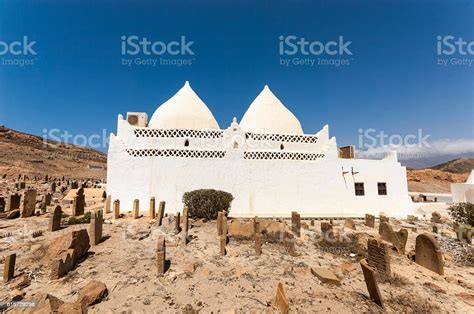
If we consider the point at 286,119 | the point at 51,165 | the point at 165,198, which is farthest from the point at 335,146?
the point at 51,165

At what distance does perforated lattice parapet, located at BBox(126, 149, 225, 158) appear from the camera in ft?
44.5

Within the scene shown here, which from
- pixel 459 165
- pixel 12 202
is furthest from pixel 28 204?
pixel 459 165

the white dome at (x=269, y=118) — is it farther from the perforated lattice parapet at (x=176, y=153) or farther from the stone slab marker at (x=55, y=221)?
the stone slab marker at (x=55, y=221)

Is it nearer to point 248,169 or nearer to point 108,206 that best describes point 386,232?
point 248,169

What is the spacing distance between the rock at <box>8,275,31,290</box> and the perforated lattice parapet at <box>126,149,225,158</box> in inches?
348

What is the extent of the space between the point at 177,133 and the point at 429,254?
12147 mm

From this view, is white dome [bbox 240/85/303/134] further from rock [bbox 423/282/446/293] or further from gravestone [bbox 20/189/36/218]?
gravestone [bbox 20/189/36/218]

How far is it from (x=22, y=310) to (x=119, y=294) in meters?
1.44

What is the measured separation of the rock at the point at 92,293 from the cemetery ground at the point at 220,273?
0.7 inches

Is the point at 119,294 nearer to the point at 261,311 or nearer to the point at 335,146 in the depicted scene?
the point at 261,311

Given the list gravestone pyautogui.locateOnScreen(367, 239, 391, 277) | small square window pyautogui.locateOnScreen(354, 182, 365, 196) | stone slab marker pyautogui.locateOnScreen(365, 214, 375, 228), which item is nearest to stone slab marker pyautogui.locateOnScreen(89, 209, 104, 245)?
gravestone pyautogui.locateOnScreen(367, 239, 391, 277)

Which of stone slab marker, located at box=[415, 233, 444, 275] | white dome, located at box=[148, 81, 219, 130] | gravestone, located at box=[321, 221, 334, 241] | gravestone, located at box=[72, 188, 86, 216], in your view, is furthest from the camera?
white dome, located at box=[148, 81, 219, 130]

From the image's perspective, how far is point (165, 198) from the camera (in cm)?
1337

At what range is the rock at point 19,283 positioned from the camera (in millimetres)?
4856
